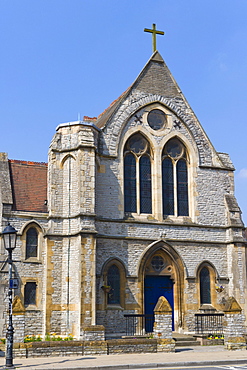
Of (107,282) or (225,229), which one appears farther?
(225,229)

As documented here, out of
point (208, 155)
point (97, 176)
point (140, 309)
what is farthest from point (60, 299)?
point (208, 155)

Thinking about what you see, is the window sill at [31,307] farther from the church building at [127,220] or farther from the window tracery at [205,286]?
the window tracery at [205,286]

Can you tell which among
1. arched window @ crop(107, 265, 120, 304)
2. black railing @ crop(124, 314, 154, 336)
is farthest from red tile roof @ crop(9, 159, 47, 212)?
black railing @ crop(124, 314, 154, 336)

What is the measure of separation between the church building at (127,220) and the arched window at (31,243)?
0.04m

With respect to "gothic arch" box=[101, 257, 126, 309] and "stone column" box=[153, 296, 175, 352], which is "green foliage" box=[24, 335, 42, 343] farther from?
"stone column" box=[153, 296, 175, 352]

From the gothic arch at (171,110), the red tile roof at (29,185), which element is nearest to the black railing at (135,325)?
the red tile roof at (29,185)

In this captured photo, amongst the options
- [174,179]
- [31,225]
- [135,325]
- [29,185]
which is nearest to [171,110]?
[174,179]

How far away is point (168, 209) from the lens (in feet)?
82.3

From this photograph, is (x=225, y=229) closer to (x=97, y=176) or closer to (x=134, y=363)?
(x=97, y=176)

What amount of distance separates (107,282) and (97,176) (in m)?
4.78

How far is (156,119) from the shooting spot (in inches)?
1017

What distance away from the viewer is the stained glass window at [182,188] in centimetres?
2538

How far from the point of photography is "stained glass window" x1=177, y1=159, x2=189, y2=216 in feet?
83.3

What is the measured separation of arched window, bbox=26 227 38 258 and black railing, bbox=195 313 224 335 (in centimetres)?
782
